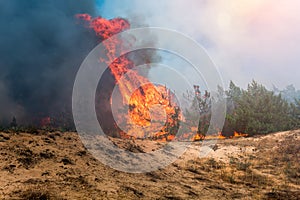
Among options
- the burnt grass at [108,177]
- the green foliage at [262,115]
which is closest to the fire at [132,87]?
the green foliage at [262,115]

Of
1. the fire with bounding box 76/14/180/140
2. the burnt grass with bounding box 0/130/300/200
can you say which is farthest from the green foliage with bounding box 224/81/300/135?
the burnt grass with bounding box 0/130/300/200

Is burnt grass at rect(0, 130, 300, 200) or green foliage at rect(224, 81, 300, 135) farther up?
green foliage at rect(224, 81, 300, 135)

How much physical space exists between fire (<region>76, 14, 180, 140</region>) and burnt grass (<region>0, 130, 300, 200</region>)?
21535mm

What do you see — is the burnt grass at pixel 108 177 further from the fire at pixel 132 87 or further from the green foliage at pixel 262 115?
the fire at pixel 132 87

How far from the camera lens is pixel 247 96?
115ft

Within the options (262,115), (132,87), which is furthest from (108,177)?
(132,87)

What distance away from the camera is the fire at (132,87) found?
3866 cm

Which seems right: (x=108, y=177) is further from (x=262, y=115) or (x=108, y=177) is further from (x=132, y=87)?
(x=132, y=87)

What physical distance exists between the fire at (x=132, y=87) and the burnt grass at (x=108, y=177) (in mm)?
21535

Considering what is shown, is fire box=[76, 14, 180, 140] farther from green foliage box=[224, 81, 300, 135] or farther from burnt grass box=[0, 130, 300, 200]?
burnt grass box=[0, 130, 300, 200]

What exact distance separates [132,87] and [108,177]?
34.2 metres

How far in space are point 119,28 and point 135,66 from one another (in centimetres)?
929

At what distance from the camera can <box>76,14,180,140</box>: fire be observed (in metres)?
38.7

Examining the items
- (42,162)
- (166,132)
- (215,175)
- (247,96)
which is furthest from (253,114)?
(42,162)
